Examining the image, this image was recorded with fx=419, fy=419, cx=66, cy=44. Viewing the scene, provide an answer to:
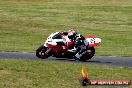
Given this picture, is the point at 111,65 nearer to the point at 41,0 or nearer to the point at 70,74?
the point at 70,74

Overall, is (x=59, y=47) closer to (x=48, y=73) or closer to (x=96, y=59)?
(x=96, y=59)

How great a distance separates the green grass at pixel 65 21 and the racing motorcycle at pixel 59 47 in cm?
407

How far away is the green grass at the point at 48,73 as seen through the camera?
1811 centimetres

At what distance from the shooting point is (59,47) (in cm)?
2459

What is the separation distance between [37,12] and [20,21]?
8.14 metres

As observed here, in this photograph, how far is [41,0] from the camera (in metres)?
72.9

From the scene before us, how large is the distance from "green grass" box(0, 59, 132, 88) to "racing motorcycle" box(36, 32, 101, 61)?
4.76 ft

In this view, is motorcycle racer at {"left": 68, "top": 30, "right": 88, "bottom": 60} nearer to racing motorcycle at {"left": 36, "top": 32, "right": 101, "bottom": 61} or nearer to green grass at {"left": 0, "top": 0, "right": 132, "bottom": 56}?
racing motorcycle at {"left": 36, "top": 32, "right": 101, "bottom": 61}

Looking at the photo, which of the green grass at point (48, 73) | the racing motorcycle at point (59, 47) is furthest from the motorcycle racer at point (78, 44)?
the green grass at point (48, 73)

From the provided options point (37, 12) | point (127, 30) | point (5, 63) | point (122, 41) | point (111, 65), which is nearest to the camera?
point (5, 63)

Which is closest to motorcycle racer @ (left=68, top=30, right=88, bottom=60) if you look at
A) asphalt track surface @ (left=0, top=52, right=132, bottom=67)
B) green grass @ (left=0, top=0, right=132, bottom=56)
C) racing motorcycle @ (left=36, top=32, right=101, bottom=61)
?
racing motorcycle @ (left=36, top=32, right=101, bottom=61)

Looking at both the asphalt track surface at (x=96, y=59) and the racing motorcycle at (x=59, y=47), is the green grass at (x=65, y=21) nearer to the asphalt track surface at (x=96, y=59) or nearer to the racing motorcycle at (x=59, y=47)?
the asphalt track surface at (x=96, y=59)

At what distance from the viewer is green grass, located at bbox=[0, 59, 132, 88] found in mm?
18109

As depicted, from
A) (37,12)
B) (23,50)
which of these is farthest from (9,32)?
(37,12)
